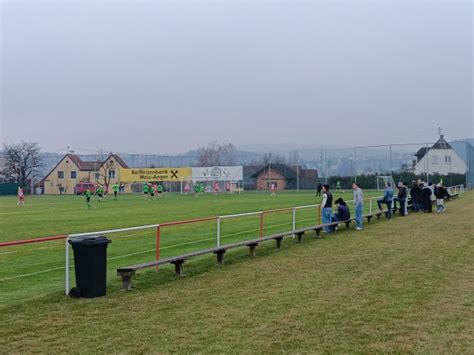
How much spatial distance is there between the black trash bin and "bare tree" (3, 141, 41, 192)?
92.8m

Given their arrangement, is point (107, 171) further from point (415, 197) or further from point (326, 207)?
point (326, 207)

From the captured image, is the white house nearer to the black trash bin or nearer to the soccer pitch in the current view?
the soccer pitch

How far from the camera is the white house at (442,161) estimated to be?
79.5 m

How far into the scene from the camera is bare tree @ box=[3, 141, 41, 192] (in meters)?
98.3

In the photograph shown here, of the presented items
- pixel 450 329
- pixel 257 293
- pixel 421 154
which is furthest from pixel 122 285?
pixel 421 154

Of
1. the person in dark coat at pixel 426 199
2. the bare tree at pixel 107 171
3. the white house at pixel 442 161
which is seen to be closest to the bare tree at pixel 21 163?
the bare tree at pixel 107 171

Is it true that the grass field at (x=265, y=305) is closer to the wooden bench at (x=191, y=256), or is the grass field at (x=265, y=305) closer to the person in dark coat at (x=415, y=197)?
the wooden bench at (x=191, y=256)

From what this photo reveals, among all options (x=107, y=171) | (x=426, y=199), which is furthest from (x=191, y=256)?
(x=107, y=171)

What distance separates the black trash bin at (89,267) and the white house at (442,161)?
244 ft

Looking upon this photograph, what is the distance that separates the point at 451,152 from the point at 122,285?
80.3 metres

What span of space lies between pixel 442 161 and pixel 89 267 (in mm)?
81381

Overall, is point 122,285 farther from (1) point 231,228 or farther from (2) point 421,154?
(2) point 421,154

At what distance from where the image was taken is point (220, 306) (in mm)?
8180

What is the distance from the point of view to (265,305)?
8.20 meters
